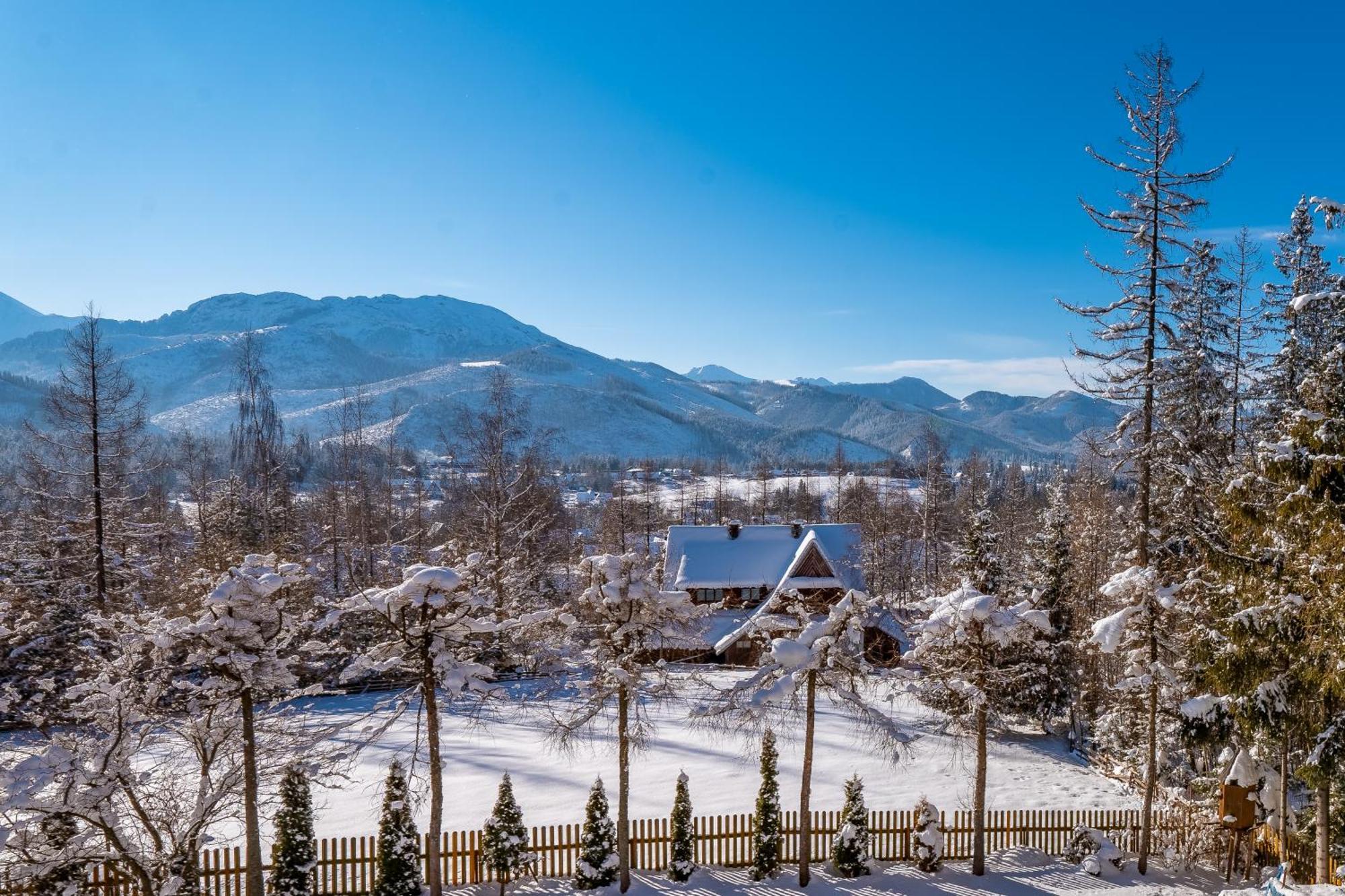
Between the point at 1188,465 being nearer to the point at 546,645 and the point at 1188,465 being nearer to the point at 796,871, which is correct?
the point at 796,871

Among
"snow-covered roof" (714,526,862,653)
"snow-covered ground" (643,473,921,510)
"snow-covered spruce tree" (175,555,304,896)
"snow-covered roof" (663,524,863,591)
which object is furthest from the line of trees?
"snow-covered ground" (643,473,921,510)

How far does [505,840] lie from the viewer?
13.6 meters

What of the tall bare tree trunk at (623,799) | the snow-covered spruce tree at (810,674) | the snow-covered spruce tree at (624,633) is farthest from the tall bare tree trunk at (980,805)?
the tall bare tree trunk at (623,799)

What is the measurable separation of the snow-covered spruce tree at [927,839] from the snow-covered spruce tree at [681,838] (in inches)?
199

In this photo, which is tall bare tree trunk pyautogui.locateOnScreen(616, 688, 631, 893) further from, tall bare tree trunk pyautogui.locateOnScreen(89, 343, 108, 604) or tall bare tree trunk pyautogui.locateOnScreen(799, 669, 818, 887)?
tall bare tree trunk pyautogui.locateOnScreen(89, 343, 108, 604)

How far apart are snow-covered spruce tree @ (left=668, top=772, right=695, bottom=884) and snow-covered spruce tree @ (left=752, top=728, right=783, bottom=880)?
56.7 inches

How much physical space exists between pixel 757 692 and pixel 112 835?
Result: 33.7ft

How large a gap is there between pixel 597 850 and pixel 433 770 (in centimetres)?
389

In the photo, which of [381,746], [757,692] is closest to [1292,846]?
[757,692]

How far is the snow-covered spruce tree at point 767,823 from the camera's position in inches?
573

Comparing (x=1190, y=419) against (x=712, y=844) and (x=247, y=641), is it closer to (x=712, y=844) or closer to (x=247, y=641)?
(x=712, y=844)

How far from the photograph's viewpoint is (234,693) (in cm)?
1038

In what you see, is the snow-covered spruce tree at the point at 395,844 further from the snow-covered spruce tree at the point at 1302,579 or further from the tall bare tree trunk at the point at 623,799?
the snow-covered spruce tree at the point at 1302,579

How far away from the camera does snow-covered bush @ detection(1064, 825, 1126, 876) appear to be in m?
15.4
